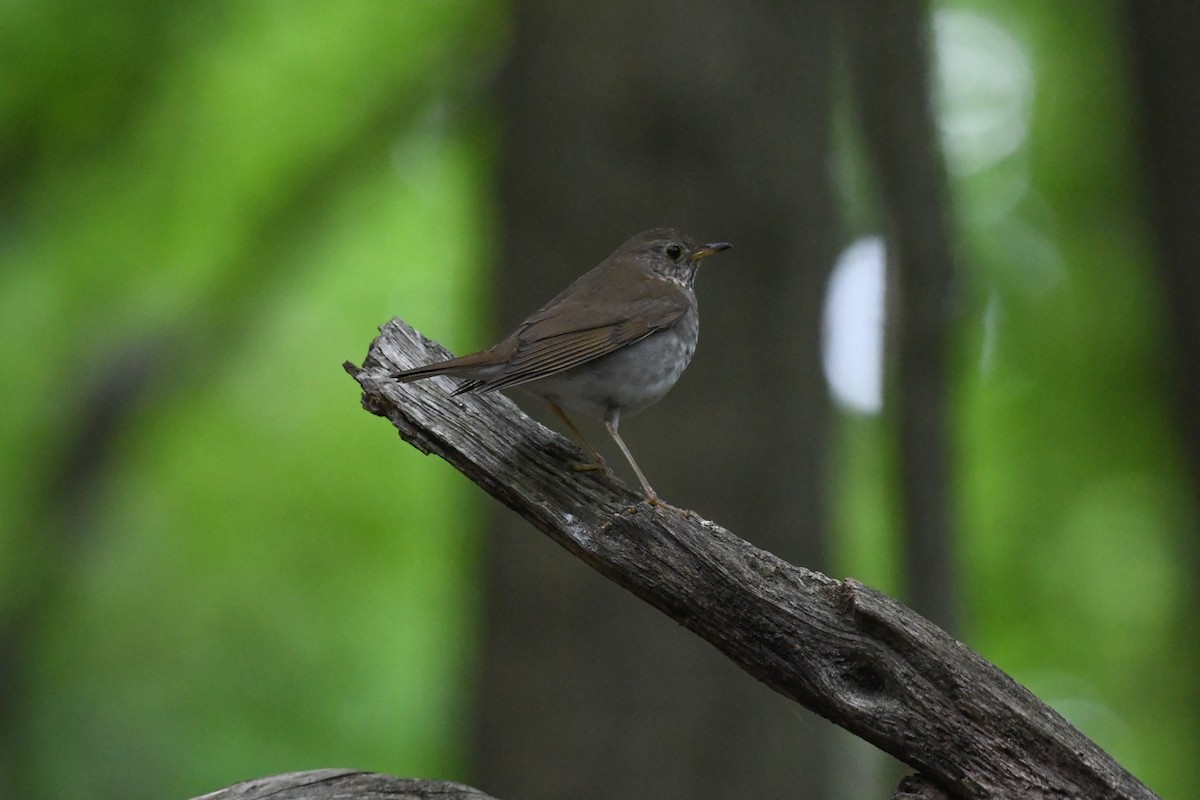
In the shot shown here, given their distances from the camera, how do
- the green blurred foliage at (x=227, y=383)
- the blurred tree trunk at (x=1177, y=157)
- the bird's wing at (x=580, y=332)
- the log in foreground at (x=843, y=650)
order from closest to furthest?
the log in foreground at (x=843, y=650), the bird's wing at (x=580, y=332), the blurred tree trunk at (x=1177, y=157), the green blurred foliage at (x=227, y=383)

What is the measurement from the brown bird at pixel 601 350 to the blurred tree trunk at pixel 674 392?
2.30 meters

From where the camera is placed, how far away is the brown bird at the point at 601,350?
14.8 feet

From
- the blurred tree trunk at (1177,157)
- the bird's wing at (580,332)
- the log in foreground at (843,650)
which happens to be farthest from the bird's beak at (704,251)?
the blurred tree trunk at (1177,157)

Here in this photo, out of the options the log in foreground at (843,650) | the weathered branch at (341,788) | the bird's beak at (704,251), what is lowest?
the weathered branch at (341,788)

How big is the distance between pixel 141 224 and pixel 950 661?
12.5 meters

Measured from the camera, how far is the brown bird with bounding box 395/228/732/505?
4.52m

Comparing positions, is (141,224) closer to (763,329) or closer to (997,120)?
(763,329)

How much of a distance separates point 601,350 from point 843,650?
1.59 metres

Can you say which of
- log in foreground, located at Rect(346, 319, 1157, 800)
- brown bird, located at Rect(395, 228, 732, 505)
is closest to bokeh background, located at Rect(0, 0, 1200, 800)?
brown bird, located at Rect(395, 228, 732, 505)

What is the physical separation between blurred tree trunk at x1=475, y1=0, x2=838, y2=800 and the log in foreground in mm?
3583

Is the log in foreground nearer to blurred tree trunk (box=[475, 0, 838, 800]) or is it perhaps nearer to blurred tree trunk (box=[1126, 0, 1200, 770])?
blurred tree trunk (box=[475, 0, 838, 800])

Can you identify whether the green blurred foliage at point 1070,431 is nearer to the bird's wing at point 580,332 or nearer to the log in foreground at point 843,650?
the bird's wing at point 580,332

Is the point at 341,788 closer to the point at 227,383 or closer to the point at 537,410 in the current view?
the point at 537,410

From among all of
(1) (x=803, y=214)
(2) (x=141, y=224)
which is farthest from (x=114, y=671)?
(1) (x=803, y=214)
